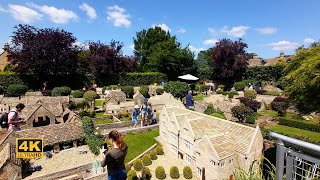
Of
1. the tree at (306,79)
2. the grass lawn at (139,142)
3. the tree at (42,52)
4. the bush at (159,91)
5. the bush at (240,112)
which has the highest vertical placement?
the tree at (42,52)

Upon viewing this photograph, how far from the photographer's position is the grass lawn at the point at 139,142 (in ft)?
66.8

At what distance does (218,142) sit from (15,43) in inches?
1662

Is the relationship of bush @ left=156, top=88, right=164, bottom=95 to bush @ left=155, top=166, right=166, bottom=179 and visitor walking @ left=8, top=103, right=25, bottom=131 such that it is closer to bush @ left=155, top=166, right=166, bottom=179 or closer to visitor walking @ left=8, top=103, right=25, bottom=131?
bush @ left=155, top=166, right=166, bottom=179

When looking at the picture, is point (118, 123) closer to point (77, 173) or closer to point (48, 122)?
point (48, 122)

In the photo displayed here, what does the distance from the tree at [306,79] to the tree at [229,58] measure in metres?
38.8

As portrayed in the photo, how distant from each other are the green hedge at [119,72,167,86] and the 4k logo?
1763 inches

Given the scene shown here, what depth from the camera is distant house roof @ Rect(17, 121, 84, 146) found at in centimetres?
1953

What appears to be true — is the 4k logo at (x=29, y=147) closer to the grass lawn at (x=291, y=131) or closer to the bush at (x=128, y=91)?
the grass lawn at (x=291, y=131)

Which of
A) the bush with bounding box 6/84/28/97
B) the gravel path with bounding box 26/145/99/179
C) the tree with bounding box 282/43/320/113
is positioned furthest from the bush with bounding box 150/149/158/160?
the bush with bounding box 6/84/28/97

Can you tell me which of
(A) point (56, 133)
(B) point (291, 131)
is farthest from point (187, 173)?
(B) point (291, 131)

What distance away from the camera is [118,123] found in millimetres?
26188

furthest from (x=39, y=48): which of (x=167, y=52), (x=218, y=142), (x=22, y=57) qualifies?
(x=218, y=142)

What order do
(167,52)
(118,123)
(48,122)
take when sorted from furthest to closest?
(167,52) < (118,123) < (48,122)

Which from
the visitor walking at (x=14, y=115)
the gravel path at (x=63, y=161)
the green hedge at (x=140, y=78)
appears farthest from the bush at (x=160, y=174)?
the green hedge at (x=140, y=78)
